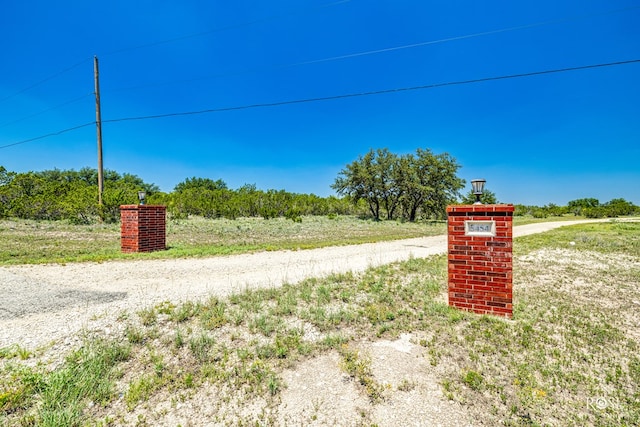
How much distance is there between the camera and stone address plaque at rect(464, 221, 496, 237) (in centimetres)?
441

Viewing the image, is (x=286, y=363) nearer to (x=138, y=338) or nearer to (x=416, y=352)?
(x=416, y=352)

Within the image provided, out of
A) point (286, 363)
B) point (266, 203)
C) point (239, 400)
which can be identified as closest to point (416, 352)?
point (286, 363)

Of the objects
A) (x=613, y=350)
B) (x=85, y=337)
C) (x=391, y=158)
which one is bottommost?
(x=613, y=350)

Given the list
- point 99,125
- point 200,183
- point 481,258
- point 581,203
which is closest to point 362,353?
point 481,258

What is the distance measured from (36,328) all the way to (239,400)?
3.10 meters

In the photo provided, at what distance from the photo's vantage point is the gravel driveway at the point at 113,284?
402 centimetres

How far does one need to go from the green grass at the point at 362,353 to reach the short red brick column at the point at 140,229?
5.93 m

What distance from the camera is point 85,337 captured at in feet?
12.0

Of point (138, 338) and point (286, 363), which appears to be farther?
point (138, 338)

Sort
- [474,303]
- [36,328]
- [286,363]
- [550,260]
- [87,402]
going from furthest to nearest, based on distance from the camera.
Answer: [550,260] < [474,303] < [36,328] < [286,363] < [87,402]

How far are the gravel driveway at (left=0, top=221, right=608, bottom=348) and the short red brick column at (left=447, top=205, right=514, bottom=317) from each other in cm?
303

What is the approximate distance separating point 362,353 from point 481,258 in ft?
7.58

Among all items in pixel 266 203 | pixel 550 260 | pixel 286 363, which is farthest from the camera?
pixel 266 203

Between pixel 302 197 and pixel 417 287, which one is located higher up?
pixel 302 197
